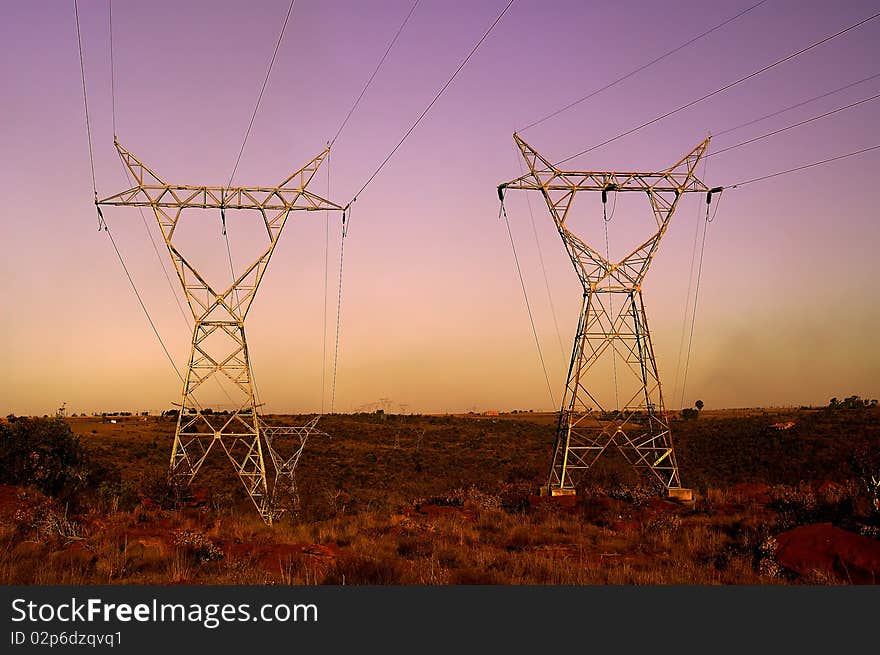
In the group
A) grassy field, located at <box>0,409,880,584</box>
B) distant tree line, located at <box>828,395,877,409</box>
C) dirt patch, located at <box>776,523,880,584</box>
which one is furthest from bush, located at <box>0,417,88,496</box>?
distant tree line, located at <box>828,395,877,409</box>

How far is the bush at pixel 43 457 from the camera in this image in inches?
1055

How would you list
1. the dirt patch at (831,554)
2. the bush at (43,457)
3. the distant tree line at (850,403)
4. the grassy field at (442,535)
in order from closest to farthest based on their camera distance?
the dirt patch at (831,554)
the grassy field at (442,535)
the bush at (43,457)
the distant tree line at (850,403)

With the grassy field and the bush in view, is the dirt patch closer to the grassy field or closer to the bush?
the grassy field

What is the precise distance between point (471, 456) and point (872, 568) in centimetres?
5637

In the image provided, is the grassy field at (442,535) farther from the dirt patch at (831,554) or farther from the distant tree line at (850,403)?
the distant tree line at (850,403)

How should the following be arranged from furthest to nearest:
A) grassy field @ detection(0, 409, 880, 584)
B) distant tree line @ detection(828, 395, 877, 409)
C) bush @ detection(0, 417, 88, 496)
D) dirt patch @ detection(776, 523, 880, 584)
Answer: distant tree line @ detection(828, 395, 877, 409) → bush @ detection(0, 417, 88, 496) → grassy field @ detection(0, 409, 880, 584) → dirt patch @ detection(776, 523, 880, 584)

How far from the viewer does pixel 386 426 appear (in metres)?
102

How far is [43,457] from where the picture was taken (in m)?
28.2

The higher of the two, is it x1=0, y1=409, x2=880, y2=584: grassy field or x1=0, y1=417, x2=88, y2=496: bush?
x1=0, y1=417, x2=88, y2=496: bush

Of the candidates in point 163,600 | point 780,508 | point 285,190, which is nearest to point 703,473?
point 780,508

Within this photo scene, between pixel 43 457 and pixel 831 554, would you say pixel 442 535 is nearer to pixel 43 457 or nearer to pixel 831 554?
pixel 831 554

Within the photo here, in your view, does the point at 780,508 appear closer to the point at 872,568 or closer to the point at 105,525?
the point at 872,568

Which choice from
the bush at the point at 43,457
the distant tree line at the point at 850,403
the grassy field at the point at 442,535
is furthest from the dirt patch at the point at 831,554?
the distant tree line at the point at 850,403

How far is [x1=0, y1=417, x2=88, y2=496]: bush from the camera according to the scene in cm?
2680
